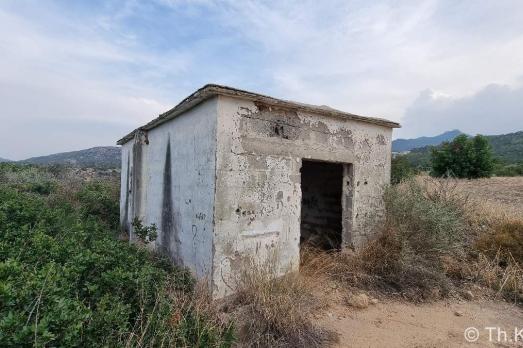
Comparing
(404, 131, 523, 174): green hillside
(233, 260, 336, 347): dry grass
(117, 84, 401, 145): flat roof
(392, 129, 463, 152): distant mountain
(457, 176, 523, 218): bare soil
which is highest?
(392, 129, 463, 152): distant mountain

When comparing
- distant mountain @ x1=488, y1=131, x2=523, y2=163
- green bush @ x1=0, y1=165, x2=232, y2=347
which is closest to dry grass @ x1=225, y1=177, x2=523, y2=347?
green bush @ x1=0, y1=165, x2=232, y2=347

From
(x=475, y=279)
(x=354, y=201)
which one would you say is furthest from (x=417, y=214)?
(x=475, y=279)

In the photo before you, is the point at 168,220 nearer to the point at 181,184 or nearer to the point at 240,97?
the point at 181,184

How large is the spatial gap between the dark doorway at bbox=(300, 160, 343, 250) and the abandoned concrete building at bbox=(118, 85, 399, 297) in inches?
19.9

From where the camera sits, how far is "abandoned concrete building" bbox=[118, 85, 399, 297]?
187 inches

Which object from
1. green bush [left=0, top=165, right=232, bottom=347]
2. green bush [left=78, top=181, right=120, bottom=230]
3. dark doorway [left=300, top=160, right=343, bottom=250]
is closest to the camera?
green bush [left=0, top=165, right=232, bottom=347]

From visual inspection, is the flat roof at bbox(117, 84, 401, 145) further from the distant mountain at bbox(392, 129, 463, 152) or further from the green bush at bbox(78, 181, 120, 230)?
the distant mountain at bbox(392, 129, 463, 152)

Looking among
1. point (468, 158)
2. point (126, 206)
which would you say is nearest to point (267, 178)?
point (126, 206)

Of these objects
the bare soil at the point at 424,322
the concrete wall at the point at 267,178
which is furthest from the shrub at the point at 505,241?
the concrete wall at the point at 267,178

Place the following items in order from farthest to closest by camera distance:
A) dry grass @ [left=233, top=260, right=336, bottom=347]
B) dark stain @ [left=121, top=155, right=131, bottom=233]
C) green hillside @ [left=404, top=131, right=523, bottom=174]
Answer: green hillside @ [left=404, top=131, right=523, bottom=174] < dark stain @ [left=121, top=155, right=131, bottom=233] < dry grass @ [left=233, top=260, right=336, bottom=347]

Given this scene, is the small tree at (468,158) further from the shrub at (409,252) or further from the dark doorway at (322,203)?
the shrub at (409,252)

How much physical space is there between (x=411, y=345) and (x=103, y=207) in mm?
10123

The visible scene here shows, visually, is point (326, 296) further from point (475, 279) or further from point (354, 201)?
point (475, 279)

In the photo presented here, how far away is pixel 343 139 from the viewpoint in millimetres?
6215
